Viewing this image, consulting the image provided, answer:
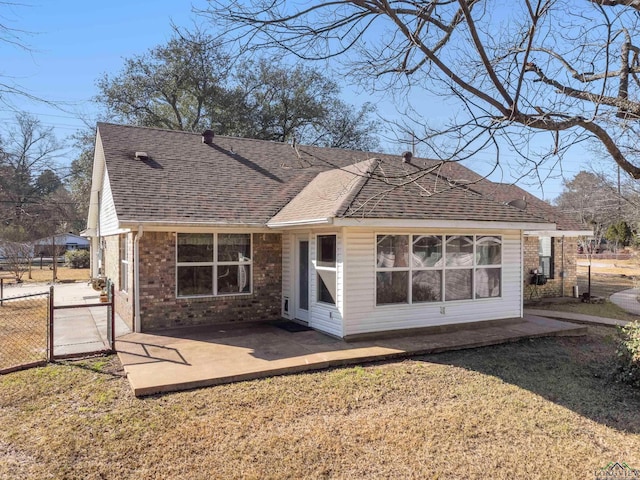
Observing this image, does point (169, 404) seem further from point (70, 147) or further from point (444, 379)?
point (70, 147)

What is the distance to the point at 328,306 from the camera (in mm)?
8977

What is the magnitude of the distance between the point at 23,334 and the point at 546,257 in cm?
1671

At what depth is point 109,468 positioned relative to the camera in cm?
405

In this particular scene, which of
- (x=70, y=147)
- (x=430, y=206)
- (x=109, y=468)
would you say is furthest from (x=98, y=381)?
(x=70, y=147)

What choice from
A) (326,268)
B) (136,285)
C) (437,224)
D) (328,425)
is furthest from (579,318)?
(136,285)

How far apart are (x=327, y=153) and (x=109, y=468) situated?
41.3ft

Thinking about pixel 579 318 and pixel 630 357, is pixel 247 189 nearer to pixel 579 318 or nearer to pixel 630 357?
pixel 630 357

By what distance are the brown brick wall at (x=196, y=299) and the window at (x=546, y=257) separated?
10.8 meters

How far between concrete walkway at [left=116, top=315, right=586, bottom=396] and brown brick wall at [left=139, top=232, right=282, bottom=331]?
448mm

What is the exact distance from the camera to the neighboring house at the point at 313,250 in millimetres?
8734

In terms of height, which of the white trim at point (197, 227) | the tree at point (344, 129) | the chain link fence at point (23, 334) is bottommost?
the chain link fence at point (23, 334)

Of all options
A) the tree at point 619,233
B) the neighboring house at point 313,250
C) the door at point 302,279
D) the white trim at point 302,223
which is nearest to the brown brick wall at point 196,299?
the neighboring house at point 313,250

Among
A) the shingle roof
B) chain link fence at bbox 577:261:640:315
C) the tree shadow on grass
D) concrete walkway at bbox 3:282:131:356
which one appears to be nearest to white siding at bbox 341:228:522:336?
the shingle roof

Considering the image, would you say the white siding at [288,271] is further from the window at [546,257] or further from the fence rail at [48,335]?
the window at [546,257]
